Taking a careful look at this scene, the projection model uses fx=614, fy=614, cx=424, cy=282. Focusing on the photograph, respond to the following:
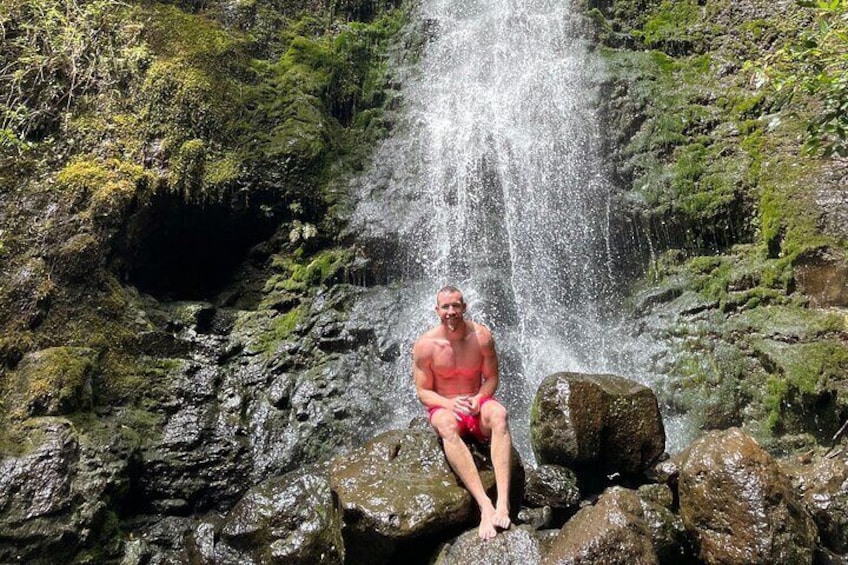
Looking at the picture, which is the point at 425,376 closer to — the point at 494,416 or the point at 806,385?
the point at 494,416

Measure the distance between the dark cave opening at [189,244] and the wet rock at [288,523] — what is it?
202 inches

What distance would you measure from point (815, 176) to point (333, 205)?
24.7 ft

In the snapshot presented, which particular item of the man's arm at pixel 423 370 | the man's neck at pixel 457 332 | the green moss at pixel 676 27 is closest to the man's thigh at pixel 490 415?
the man's arm at pixel 423 370

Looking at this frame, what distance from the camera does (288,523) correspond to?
5676 mm

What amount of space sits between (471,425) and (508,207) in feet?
22.7

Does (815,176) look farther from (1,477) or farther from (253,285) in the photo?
(1,477)

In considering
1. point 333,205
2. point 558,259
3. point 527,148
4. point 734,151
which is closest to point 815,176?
point 734,151

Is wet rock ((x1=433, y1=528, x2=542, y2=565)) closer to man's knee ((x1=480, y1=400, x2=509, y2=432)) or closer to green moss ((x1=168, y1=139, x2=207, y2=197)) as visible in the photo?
man's knee ((x1=480, y1=400, x2=509, y2=432))

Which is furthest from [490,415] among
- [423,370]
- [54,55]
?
[54,55]

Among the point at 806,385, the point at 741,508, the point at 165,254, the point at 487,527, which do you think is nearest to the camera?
the point at 487,527

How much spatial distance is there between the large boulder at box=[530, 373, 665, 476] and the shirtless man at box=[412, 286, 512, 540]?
3.98 feet

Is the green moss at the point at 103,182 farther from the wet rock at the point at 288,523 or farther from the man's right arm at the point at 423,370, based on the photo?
the man's right arm at the point at 423,370

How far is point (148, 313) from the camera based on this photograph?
9133mm

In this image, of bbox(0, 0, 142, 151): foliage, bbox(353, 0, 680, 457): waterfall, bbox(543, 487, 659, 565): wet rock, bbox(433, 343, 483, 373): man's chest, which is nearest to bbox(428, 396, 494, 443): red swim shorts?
bbox(433, 343, 483, 373): man's chest
